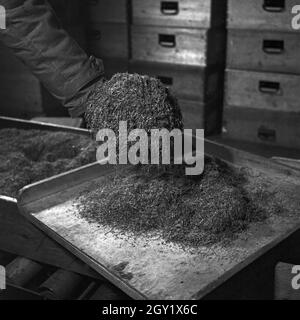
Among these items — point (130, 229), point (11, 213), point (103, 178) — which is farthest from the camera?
point (103, 178)

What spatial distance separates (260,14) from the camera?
10.2 feet

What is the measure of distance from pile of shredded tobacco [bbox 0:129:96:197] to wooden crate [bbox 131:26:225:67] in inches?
45.4

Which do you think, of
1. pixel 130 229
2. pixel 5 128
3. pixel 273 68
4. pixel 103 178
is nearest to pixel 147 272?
pixel 130 229

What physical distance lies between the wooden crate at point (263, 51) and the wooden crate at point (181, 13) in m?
0.16

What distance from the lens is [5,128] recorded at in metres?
2.76

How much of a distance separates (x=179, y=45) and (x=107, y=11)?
63 cm

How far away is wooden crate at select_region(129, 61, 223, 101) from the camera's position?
3422 millimetres

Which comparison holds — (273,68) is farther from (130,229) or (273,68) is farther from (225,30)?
(130,229)

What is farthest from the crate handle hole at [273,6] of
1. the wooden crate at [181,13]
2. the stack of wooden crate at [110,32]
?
the stack of wooden crate at [110,32]

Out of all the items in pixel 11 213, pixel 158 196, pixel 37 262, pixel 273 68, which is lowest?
pixel 37 262

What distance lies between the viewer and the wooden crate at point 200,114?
11.5 ft

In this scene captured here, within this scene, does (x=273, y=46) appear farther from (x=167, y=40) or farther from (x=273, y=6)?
(x=167, y=40)

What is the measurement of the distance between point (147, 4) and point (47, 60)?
1.56 meters

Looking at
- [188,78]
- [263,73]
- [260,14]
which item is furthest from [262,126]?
[260,14]
